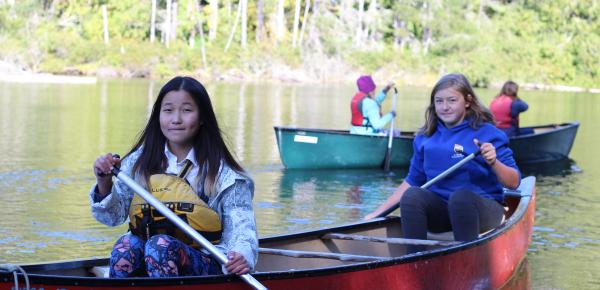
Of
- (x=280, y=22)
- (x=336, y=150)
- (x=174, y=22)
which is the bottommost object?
(x=336, y=150)

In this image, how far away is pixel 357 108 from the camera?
40.3 ft

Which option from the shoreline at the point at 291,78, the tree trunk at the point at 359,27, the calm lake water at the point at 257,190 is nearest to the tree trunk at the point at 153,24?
the shoreline at the point at 291,78

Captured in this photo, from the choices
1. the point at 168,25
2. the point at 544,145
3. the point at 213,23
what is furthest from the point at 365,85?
the point at 213,23

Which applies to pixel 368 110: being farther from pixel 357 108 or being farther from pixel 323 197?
pixel 323 197

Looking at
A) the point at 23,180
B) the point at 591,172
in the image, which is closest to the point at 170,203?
the point at 23,180

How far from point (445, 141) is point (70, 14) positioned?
53.9 metres

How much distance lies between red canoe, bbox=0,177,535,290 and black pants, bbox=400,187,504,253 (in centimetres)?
9

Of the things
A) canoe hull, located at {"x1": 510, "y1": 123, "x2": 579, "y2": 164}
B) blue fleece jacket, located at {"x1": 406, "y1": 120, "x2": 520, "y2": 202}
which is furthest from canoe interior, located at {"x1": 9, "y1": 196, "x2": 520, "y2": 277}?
canoe hull, located at {"x1": 510, "y1": 123, "x2": 579, "y2": 164}

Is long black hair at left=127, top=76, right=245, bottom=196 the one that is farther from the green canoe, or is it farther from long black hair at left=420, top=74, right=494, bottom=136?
the green canoe

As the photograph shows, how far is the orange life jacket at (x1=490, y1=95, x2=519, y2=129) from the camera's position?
43.3 ft

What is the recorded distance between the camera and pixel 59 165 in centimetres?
1244

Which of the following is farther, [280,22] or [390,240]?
[280,22]

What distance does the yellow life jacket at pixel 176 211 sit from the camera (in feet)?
12.9

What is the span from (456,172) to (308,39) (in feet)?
165
